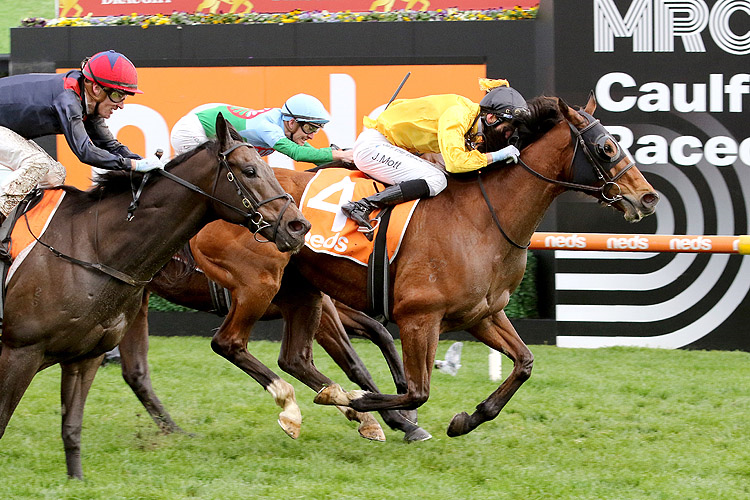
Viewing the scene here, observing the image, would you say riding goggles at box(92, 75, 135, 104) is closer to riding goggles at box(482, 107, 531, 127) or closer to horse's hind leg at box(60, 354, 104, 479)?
horse's hind leg at box(60, 354, 104, 479)

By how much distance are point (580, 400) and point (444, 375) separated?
50.1 inches

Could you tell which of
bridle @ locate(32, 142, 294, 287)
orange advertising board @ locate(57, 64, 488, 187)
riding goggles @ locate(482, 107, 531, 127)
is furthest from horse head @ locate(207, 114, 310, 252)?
orange advertising board @ locate(57, 64, 488, 187)

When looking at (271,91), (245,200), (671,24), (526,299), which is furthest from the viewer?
(271,91)

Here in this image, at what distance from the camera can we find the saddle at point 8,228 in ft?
15.0

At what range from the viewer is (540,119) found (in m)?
5.58

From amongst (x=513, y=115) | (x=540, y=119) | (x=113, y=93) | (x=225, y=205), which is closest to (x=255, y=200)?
(x=225, y=205)

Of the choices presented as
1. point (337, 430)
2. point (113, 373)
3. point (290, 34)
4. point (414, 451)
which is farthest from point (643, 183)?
point (290, 34)

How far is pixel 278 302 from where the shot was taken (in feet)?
20.1

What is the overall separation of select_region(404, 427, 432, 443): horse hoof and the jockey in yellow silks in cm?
128

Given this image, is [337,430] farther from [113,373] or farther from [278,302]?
[113,373]

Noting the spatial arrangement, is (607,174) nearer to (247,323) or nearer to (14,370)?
(247,323)

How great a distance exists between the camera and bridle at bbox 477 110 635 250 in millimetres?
5387

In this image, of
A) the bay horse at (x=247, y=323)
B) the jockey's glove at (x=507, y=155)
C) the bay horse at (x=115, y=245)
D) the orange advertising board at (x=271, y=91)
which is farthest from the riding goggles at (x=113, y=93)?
the orange advertising board at (x=271, y=91)

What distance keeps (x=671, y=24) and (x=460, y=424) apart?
5.00 meters
